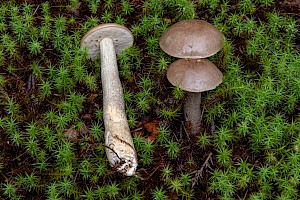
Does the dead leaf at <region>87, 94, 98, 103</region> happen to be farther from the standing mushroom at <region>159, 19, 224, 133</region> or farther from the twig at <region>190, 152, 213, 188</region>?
the twig at <region>190, 152, 213, 188</region>

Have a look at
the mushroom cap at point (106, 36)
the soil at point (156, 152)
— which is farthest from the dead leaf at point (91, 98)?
the mushroom cap at point (106, 36)

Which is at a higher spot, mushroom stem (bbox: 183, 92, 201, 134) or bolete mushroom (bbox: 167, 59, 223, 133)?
bolete mushroom (bbox: 167, 59, 223, 133)

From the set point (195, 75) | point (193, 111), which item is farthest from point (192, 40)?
point (193, 111)

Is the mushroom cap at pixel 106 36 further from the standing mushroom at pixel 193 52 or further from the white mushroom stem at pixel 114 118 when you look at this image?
the standing mushroom at pixel 193 52

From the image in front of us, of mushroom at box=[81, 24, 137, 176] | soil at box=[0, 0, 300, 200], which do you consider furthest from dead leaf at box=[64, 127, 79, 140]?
mushroom at box=[81, 24, 137, 176]

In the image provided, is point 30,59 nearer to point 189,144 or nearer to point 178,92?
point 178,92

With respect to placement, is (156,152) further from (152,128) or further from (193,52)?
(193,52)

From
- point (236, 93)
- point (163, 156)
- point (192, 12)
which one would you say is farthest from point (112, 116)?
point (192, 12)
